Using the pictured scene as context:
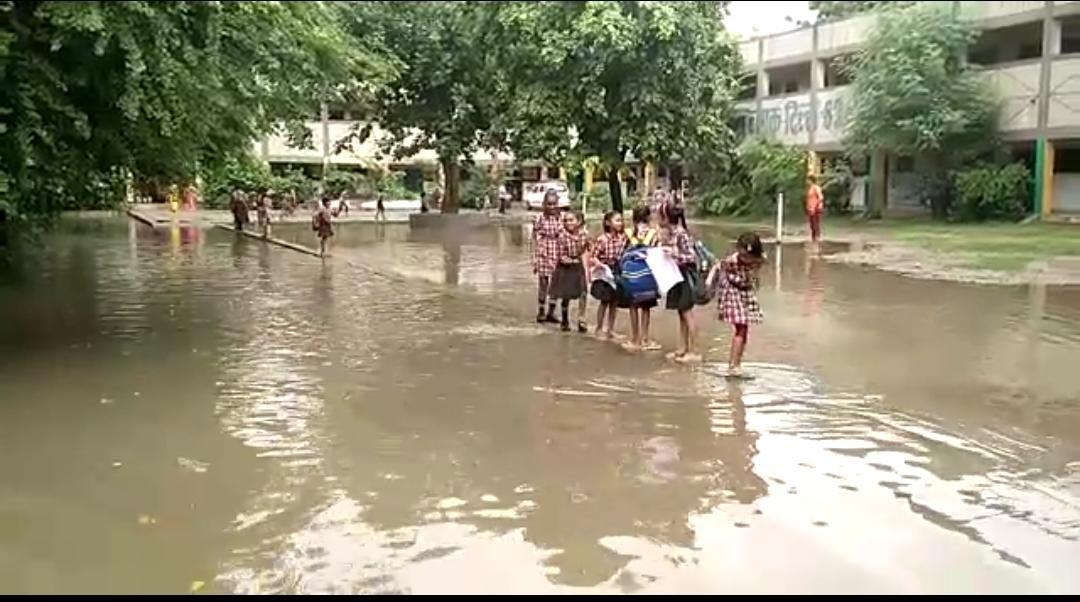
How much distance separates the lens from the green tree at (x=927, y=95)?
30953mm

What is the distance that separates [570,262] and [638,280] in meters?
1.45

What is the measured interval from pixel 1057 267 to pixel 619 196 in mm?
12679

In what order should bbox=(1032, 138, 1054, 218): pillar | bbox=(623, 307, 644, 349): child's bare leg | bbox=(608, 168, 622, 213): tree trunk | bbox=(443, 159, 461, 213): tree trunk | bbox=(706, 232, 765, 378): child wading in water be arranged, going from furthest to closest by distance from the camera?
bbox=(443, 159, 461, 213): tree trunk → bbox=(1032, 138, 1054, 218): pillar → bbox=(608, 168, 622, 213): tree trunk → bbox=(623, 307, 644, 349): child's bare leg → bbox=(706, 232, 765, 378): child wading in water

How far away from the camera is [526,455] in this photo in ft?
22.8

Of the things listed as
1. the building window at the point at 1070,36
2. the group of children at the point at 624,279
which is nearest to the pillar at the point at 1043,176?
the building window at the point at 1070,36

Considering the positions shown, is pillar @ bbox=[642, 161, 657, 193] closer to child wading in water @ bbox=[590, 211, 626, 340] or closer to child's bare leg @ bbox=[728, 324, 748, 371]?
child wading in water @ bbox=[590, 211, 626, 340]

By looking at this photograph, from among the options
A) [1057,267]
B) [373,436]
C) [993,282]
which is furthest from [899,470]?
[1057,267]

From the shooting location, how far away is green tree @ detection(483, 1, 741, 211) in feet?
84.4

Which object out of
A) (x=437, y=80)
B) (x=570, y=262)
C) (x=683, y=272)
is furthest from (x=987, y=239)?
(x=683, y=272)

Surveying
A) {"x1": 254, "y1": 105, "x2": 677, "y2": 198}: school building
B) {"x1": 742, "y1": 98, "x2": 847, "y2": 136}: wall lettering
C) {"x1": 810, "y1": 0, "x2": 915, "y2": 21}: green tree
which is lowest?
{"x1": 254, "y1": 105, "x2": 677, "y2": 198}: school building

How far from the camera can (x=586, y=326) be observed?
1234cm

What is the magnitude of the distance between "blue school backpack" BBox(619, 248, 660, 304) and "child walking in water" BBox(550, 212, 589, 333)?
115cm

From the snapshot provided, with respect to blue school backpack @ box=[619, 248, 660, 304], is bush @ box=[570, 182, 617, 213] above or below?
above

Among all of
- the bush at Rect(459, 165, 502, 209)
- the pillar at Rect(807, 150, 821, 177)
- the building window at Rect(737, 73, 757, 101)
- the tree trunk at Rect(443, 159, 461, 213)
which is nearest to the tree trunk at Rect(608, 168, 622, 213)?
the pillar at Rect(807, 150, 821, 177)
